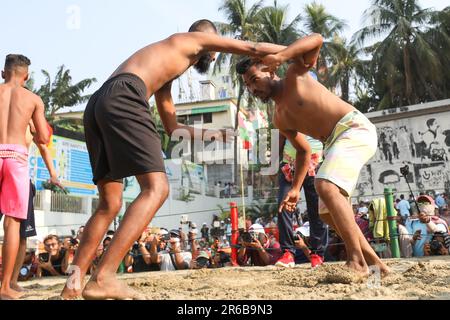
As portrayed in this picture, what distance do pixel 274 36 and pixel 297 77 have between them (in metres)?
28.5

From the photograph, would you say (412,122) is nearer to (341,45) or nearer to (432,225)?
(432,225)

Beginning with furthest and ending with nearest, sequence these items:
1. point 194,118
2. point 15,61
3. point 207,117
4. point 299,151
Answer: point 194,118
point 207,117
point 299,151
point 15,61

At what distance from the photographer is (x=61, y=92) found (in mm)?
28625

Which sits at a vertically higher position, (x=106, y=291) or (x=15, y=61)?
(x=15, y=61)

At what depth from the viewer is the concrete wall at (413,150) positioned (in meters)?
16.2

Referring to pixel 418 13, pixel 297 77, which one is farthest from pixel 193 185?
pixel 297 77

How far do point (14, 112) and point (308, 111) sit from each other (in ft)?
7.63

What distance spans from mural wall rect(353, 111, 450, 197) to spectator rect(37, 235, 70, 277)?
38.0 ft

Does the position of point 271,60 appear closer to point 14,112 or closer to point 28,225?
point 14,112

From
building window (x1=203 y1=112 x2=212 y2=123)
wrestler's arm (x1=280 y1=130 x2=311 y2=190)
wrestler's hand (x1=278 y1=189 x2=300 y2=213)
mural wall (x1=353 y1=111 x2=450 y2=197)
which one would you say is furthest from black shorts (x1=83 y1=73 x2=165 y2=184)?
building window (x1=203 y1=112 x2=212 y2=123)

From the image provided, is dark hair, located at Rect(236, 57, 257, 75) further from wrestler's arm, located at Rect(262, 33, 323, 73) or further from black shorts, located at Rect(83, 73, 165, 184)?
black shorts, located at Rect(83, 73, 165, 184)

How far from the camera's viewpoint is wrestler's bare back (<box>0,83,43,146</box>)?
3.62 m

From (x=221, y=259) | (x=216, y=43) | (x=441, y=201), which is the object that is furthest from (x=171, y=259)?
(x=441, y=201)

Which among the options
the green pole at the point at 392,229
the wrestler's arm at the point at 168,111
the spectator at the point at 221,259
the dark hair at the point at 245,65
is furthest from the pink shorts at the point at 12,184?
the green pole at the point at 392,229
